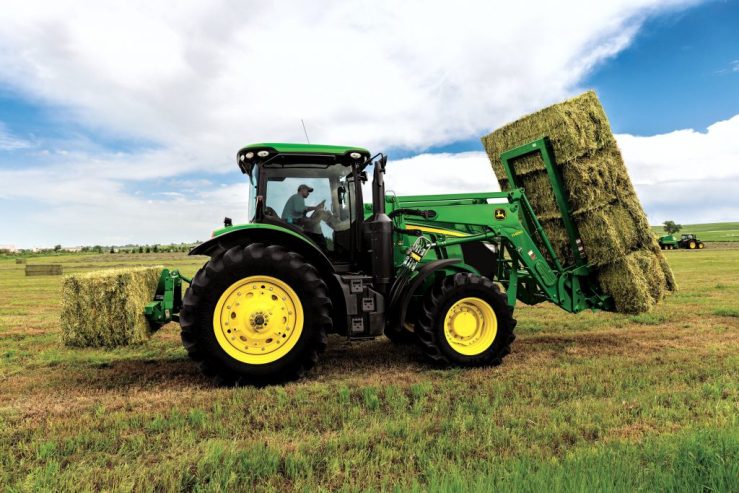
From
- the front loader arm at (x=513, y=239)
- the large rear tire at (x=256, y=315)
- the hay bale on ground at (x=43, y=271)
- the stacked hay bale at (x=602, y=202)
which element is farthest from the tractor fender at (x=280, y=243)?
the hay bale on ground at (x=43, y=271)

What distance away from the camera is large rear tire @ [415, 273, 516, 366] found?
18.2 ft

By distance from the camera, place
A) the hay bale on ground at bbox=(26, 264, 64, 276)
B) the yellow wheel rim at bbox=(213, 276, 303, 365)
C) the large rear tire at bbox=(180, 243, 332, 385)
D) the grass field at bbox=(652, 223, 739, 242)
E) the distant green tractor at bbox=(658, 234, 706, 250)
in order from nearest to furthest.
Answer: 1. the large rear tire at bbox=(180, 243, 332, 385)
2. the yellow wheel rim at bbox=(213, 276, 303, 365)
3. the hay bale on ground at bbox=(26, 264, 64, 276)
4. the distant green tractor at bbox=(658, 234, 706, 250)
5. the grass field at bbox=(652, 223, 739, 242)

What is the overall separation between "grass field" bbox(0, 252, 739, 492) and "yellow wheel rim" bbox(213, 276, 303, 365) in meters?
0.43

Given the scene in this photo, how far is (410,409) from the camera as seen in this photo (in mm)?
4117

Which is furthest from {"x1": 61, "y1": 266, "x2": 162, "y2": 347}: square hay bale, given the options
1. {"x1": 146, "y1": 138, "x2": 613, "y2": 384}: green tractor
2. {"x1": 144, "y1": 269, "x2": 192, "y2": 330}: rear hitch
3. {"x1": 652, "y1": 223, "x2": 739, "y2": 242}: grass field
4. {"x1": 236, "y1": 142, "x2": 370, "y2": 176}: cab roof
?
{"x1": 652, "y1": 223, "x2": 739, "y2": 242}: grass field

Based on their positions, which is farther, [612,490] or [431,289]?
[431,289]

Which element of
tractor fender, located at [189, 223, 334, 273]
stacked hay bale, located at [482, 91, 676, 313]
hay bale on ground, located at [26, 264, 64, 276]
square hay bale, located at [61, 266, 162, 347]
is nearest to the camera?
tractor fender, located at [189, 223, 334, 273]

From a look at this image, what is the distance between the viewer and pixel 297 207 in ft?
18.5

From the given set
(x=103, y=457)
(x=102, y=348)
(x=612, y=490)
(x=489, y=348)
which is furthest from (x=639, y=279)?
(x=102, y=348)

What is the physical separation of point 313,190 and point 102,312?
402 centimetres

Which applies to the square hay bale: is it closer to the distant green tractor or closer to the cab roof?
the cab roof

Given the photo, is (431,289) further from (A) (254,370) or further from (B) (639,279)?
(B) (639,279)

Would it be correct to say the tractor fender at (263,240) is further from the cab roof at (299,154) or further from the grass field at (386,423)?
the grass field at (386,423)

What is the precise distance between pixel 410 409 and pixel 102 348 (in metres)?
5.15
